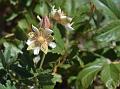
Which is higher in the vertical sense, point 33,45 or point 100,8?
point 100,8

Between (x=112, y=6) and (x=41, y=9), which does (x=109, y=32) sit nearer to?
(x=112, y=6)

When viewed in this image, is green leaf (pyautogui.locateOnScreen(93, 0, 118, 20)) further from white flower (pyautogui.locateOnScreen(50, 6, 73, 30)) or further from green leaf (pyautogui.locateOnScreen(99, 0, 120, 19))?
white flower (pyautogui.locateOnScreen(50, 6, 73, 30))

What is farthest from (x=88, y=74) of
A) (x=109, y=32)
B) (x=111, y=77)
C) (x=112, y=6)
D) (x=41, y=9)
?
(x=41, y=9)

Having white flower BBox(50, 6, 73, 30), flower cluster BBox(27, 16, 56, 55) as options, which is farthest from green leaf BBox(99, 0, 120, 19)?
flower cluster BBox(27, 16, 56, 55)

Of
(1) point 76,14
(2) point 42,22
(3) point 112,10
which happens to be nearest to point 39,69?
(2) point 42,22

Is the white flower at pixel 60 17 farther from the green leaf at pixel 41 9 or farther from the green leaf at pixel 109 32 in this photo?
the green leaf at pixel 41 9

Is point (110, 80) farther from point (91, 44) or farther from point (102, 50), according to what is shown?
point (91, 44)
